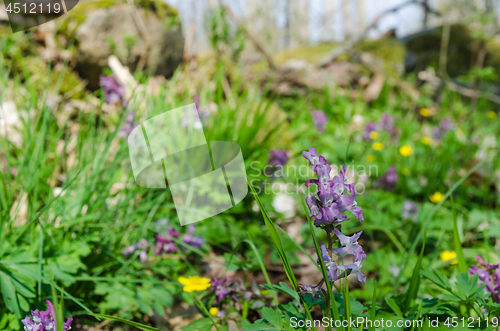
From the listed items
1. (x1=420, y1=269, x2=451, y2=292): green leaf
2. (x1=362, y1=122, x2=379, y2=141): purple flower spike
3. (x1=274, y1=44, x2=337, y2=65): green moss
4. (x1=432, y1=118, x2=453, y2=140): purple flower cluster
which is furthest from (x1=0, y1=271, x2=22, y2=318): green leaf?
(x1=274, y1=44, x2=337, y2=65): green moss

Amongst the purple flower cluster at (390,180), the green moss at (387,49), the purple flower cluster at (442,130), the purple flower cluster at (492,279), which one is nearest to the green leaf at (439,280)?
the purple flower cluster at (492,279)

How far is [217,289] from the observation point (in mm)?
1077

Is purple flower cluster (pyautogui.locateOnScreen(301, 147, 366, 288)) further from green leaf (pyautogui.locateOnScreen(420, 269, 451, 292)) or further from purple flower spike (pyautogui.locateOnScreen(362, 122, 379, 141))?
purple flower spike (pyautogui.locateOnScreen(362, 122, 379, 141))

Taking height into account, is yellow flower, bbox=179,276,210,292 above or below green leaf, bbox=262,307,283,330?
below

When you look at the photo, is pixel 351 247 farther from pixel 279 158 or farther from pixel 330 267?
pixel 279 158

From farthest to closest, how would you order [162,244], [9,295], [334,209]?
[162,244], [9,295], [334,209]

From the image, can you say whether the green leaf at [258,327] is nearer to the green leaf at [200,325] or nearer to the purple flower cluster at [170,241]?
the green leaf at [200,325]

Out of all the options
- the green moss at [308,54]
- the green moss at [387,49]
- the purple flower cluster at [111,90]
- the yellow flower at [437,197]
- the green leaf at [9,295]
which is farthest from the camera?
the green moss at [308,54]

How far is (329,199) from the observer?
2.17 feet

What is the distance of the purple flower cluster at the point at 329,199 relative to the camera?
2.14 ft

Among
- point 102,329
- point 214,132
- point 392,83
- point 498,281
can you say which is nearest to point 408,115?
point 392,83

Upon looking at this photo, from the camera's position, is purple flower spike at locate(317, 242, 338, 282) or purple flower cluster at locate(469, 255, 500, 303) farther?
purple flower cluster at locate(469, 255, 500, 303)

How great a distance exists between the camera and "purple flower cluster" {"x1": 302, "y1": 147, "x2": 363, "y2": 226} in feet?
2.14

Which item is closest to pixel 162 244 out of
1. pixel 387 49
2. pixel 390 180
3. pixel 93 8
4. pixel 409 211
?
pixel 409 211
